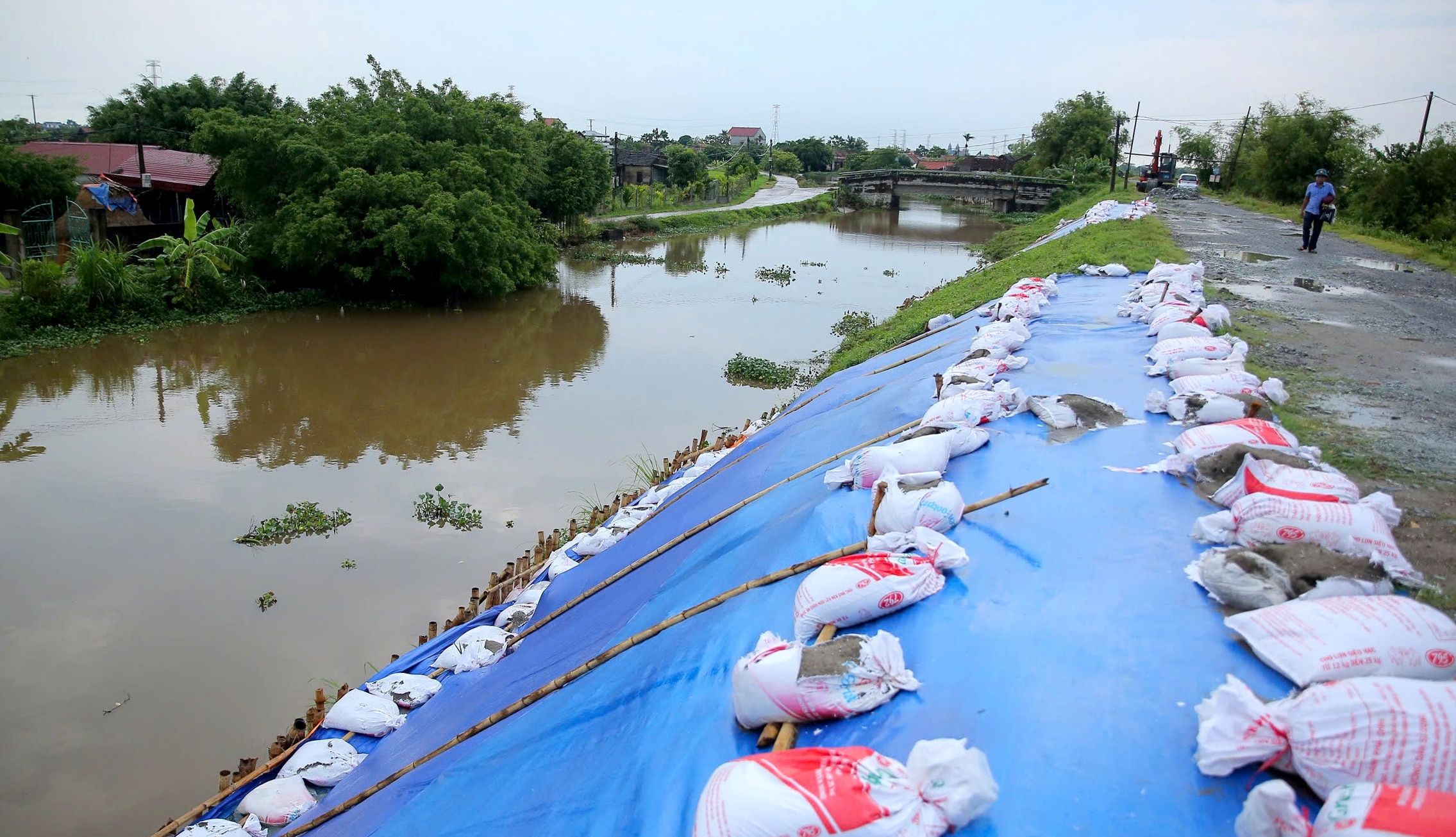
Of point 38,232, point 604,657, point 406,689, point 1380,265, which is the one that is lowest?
point 406,689

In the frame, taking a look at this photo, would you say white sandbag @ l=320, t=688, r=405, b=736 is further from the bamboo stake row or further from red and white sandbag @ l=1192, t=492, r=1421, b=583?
red and white sandbag @ l=1192, t=492, r=1421, b=583

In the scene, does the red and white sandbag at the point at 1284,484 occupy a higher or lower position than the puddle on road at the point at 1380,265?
lower

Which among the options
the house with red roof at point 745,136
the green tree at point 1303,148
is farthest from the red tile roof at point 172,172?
the house with red roof at point 745,136

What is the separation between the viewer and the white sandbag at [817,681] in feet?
7.97

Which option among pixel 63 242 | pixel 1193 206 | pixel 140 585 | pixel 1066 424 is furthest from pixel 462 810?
pixel 1193 206

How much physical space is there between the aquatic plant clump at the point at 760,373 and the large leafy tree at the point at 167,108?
21.1 m

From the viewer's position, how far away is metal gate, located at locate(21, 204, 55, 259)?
15453 mm

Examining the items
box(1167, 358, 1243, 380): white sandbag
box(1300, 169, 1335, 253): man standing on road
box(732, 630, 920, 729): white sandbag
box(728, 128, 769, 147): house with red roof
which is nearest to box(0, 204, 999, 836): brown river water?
A: box(732, 630, 920, 729): white sandbag

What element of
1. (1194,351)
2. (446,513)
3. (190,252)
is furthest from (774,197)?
(1194,351)

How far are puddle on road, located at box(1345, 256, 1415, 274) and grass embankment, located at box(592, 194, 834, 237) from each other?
2132 cm

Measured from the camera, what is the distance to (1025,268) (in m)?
13.5

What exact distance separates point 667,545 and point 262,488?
5.37 metres

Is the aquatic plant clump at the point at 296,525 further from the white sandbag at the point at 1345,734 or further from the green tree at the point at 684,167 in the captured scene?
the green tree at the point at 684,167

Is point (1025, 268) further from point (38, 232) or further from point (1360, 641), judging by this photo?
point (38, 232)
